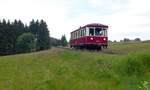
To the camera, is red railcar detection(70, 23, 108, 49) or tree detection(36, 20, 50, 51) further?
tree detection(36, 20, 50, 51)

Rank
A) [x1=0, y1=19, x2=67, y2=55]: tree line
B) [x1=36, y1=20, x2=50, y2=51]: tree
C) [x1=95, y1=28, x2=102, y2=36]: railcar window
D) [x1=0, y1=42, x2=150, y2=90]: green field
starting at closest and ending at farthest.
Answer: [x1=0, y1=42, x2=150, y2=90]: green field < [x1=95, y1=28, x2=102, y2=36]: railcar window < [x1=0, y1=19, x2=67, y2=55]: tree line < [x1=36, y1=20, x2=50, y2=51]: tree

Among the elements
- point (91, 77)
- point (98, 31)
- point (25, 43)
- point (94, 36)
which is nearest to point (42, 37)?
point (25, 43)

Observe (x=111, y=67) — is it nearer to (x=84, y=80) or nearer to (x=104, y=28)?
(x=84, y=80)

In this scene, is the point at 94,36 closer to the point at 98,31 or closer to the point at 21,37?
the point at 98,31

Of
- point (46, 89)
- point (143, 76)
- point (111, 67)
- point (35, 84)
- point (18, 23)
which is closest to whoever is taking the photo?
point (46, 89)

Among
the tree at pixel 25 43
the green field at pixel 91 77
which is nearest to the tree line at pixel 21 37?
the tree at pixel 25 43

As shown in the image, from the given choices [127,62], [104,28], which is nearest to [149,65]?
[127,62]

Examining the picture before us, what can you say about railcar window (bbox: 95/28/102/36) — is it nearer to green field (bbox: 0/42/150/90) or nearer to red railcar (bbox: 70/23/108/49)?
red railcar (bbox: 70/23/108/49)

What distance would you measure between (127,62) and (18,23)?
74.1 metres

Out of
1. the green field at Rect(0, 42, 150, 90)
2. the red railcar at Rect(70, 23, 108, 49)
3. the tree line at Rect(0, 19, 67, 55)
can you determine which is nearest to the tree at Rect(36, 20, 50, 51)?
the tree line at Rect(0, 19, 67, 55)

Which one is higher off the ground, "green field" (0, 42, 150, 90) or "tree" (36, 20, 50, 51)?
"tree" (36, 20, 50, 51)

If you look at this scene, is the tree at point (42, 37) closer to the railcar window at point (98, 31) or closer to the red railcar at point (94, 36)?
the red railcar at point (94, 36)

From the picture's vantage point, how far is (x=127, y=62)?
14758 mm

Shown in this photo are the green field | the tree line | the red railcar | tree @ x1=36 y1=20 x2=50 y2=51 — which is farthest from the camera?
tree @ x1=36 y1=20 x2=50 y2=51
